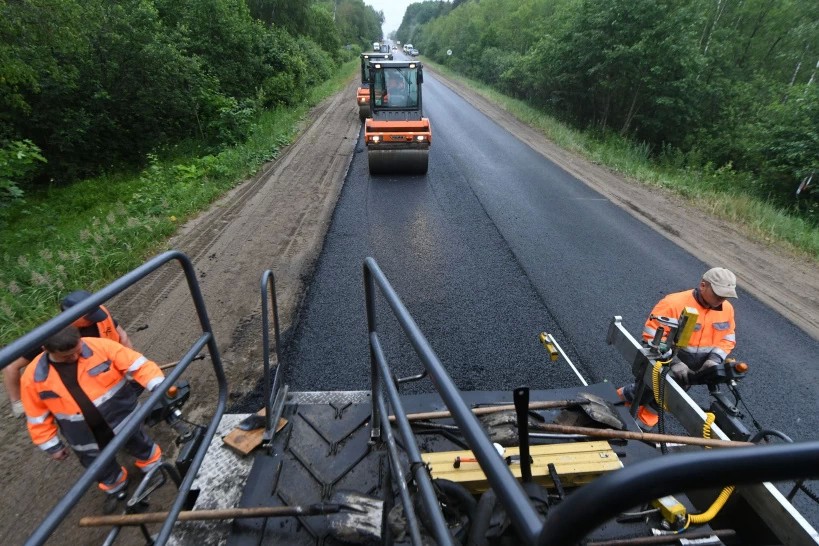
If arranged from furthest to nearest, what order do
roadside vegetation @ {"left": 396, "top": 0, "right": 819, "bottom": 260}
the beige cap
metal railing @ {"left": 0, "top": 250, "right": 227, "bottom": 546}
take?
roadside vegetation @ {"left": 396, "top": 0, "right": 819, "bottom": 260} → the beige cap → metal railing @ {"left": 0, "top": 250, "right": 227, "bottom": 546}

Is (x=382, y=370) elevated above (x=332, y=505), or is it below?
above

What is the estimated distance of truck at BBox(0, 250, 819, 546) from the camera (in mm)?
1464

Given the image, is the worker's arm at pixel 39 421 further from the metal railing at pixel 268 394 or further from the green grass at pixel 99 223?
the green grass at pixel 99 223

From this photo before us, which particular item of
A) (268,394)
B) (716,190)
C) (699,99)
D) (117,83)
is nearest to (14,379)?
(268,394)

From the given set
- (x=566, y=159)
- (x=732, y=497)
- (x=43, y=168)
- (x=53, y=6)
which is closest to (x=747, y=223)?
(x=566, y=159)

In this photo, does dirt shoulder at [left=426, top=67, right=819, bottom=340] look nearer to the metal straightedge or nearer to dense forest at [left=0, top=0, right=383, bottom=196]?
the metal straightedge

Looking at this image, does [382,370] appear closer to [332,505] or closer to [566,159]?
[332,505]

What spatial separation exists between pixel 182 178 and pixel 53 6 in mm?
3665

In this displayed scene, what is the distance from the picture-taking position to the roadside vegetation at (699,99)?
37.8ft

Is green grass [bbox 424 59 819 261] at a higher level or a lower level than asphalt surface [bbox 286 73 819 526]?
higher

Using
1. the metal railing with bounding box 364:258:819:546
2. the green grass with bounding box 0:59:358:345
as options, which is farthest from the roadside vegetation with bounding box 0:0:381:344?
the metal railing with bounding box 364:258:819:546

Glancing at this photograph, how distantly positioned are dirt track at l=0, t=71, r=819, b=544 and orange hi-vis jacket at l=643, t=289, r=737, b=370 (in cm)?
276

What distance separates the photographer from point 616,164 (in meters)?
12.6

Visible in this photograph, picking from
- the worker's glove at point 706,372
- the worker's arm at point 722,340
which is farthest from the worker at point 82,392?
the worker's arm at point 722,340
